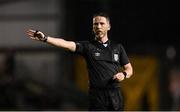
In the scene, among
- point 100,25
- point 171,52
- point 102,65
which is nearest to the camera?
point 100,25

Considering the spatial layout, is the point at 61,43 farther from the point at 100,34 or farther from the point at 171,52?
the point at 171,52

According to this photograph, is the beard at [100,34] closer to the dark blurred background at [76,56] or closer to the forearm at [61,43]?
the forearm at [61,43]

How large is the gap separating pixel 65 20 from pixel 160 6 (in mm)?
2304

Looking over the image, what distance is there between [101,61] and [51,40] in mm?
577

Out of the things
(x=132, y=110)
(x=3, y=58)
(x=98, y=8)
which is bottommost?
(x=132, y=110)

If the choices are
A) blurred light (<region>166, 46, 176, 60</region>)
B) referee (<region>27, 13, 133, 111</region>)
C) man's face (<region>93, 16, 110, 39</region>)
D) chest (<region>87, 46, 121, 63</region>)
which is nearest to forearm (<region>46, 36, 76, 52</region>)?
referee (<region>27, 13, 133, 111</region>)

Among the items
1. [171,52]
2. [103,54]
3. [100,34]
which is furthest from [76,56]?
[100,34]

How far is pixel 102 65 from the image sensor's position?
26.8ft

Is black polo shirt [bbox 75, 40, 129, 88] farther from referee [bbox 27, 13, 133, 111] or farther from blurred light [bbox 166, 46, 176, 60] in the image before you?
blurred light [bbox 166, 46, 176, 60]

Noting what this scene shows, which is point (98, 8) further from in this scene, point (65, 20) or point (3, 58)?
point (3, 58)

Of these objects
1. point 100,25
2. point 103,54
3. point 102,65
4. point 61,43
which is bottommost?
point 102,65

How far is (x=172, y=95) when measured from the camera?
1670cm

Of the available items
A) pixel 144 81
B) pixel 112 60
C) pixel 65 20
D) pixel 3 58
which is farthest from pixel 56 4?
pixel 112 60

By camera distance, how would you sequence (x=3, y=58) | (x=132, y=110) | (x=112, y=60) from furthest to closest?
(x=3, y=58)
(x=132, y=110)
(x=112, y=60)
